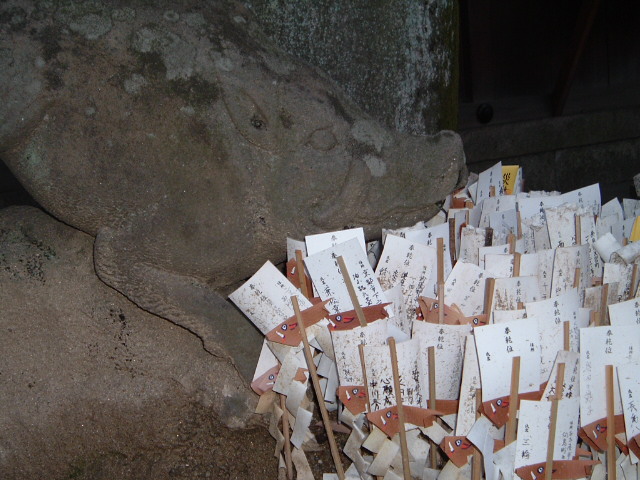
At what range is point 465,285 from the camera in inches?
66.2

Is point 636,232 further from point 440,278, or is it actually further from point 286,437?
point 286,437

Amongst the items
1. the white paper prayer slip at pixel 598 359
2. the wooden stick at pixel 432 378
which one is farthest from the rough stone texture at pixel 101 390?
the white paper prayer slip at pixel 598 359

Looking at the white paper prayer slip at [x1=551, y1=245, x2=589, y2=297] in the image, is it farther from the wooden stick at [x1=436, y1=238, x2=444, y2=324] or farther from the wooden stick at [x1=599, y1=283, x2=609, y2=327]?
the wooden stick at [x1=436, y1=238, x2=444, y2=324]

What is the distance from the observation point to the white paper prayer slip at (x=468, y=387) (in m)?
1.52

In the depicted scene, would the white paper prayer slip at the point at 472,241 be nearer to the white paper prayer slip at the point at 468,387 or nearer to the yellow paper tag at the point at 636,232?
the white paper prayer slip at the point at 468,387

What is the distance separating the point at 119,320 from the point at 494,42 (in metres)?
3.65

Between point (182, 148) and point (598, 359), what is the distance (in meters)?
1.05

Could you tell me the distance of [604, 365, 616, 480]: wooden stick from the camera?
1521mm

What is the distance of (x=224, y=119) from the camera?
166 cm

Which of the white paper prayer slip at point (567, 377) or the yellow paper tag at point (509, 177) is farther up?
the yellow paper tag at point (509, 177)

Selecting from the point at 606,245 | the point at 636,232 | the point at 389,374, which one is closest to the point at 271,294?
the point at 389,374

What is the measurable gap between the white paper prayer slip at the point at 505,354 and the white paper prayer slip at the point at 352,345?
22 cm

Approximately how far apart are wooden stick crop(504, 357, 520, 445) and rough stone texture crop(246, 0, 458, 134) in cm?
100

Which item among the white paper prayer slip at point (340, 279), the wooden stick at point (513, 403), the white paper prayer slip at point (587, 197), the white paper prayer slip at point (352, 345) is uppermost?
the white paper prayer slip at point (587, 197)
